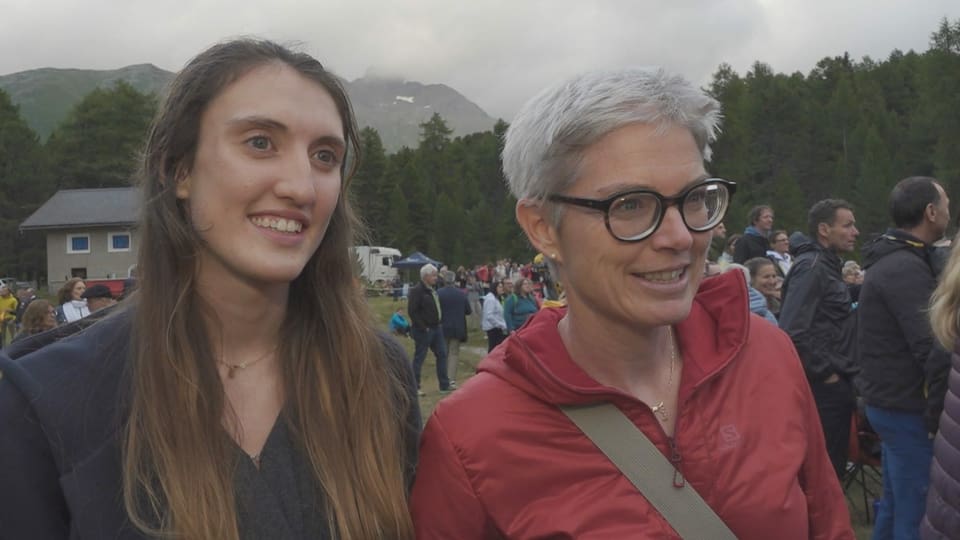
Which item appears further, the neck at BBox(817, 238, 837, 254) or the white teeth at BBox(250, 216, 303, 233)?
the neck at BBox(817, 238, 837, 254)

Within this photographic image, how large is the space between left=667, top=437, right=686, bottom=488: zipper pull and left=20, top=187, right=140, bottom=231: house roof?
172 feet

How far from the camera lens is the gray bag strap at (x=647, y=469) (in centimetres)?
188

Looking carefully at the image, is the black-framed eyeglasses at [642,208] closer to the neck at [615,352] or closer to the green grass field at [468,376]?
the neck at [615,352]

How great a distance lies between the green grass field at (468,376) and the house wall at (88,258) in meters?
26.4

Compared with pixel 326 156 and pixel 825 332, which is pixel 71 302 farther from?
pixel 326 156

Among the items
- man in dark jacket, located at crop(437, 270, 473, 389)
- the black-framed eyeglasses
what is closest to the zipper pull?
the black-framed eyeglasses

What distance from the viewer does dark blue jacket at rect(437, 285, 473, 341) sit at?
1464 centimetres

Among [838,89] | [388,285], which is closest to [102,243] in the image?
[388,285]

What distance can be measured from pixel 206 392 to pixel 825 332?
5.42 m

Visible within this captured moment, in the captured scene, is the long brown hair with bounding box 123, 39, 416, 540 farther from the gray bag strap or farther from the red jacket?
the gray bag strap

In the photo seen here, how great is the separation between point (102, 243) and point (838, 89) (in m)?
67.5

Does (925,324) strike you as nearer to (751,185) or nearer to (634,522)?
(634,522)

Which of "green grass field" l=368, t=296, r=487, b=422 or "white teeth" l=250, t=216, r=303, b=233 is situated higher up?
→ "white teeth" l=250, t=216, r=303, b=233

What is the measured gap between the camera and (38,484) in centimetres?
170
